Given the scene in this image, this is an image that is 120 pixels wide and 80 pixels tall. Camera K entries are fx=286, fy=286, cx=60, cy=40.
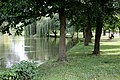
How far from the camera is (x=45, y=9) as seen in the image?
1478cm

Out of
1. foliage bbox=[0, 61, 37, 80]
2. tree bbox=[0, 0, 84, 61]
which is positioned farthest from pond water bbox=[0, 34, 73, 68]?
foliage bbox=[0, 61, 37, 80]

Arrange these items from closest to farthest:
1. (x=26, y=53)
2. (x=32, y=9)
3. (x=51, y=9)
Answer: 1. (x=32, y=9)
2. (x=51, y=9)
3. (x=26, y=53)

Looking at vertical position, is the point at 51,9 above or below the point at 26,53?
above

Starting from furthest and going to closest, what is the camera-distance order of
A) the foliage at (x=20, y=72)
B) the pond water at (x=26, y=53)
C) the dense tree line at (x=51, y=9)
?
the pond water at (x=26, y=53) → the dense tree line at (x=51, y=9) → the foliage at (x=20, y=72)

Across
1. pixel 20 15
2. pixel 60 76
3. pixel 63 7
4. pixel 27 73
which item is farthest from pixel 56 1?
pixel 27 73

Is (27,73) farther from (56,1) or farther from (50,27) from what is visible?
(50,27)

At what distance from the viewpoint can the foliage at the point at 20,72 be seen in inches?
328

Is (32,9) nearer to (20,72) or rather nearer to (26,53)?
(20,72)

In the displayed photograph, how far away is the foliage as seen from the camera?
8.32 metres

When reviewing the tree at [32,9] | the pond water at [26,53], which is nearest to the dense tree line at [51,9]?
the tree at [32,9]

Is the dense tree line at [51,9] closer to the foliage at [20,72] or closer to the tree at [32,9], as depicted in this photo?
the tree at [32,9]

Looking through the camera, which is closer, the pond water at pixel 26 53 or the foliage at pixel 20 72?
the foliage at pixel 20 72

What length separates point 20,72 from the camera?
29.6 feet

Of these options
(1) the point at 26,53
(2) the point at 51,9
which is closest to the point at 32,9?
(2) the point at 51,9
